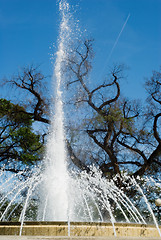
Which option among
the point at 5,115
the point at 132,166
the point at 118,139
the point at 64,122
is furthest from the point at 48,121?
the point at 132,166

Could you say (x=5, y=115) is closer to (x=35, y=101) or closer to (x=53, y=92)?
(x=35, y=101)

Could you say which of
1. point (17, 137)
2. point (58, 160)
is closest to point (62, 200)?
point (58, 160)

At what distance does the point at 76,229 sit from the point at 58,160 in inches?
371

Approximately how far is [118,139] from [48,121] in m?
4.52

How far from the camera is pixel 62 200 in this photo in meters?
11.2

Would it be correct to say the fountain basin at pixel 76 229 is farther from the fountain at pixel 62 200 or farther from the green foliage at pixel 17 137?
the green foliage at pixel 17 137

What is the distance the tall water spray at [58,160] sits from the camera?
1108cm

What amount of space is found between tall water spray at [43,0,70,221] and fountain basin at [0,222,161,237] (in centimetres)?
447

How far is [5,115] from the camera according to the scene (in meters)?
19.1

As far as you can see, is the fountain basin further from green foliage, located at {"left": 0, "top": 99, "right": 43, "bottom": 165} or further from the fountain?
green foliage, located at {"left": 0, "top": 99, "right": 43, "bottom": 165}

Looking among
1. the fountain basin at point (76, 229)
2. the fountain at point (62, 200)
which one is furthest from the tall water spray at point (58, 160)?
the fountain basin at point (76, 229)

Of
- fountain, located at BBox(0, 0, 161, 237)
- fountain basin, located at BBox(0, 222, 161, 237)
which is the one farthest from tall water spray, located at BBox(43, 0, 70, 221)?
fountain basin, located at BBox(0, 222, 161, 237)

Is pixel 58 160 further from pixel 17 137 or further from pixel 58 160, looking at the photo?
pixel 17 137

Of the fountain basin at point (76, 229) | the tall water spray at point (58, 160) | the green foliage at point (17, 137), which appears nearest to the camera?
the fountain basin at point (76, 229)
